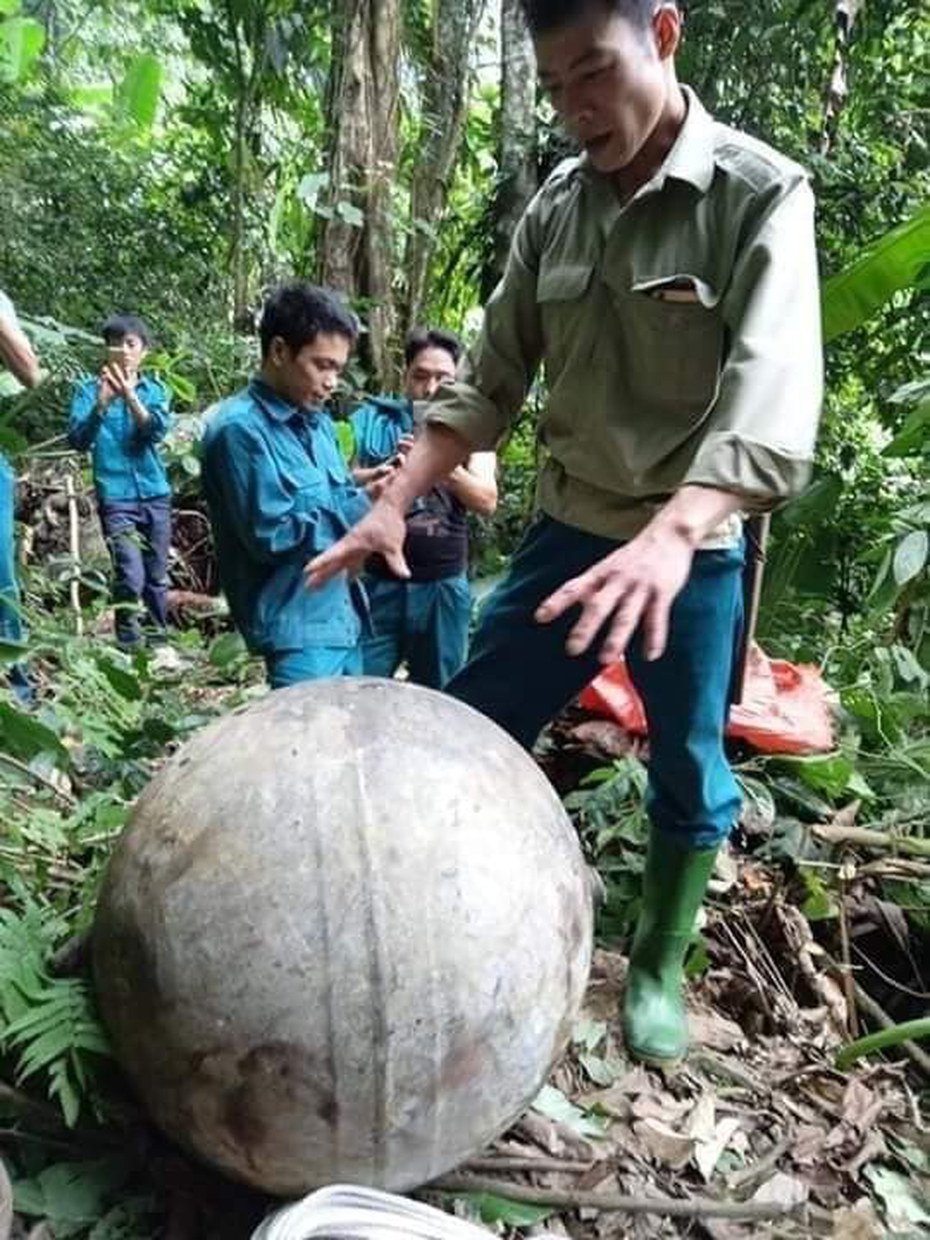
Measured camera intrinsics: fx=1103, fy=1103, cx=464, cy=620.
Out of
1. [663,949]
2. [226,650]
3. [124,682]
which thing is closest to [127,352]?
[226,650]

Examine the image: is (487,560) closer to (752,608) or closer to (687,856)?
(752,608)

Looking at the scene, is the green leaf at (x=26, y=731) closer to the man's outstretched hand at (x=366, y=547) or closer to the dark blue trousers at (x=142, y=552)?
the man's outstretched hand at (x=366, y=547)

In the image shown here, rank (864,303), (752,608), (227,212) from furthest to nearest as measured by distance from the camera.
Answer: (227,212), (864,303), (752,608)

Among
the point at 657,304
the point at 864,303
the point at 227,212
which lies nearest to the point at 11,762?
the point at 657,304

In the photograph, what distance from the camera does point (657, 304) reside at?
2164 millimetres

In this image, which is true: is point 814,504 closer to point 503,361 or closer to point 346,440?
point 346,440

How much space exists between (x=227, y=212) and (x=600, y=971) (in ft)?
25.8

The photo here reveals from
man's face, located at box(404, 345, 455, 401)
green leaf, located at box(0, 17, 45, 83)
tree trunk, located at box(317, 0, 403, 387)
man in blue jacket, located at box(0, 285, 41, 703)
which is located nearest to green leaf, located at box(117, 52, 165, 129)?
tree trunk, located at box(317, 0, 403, 387)

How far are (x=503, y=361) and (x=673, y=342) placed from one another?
0.50m

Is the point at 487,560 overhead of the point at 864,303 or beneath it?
beneath

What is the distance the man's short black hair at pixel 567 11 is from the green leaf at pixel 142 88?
24.4 ft

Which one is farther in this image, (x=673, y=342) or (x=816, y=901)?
(x=816, y=901)

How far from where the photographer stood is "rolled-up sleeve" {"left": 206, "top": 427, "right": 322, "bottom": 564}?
9.72ft

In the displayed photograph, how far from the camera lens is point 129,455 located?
6.06 meters
